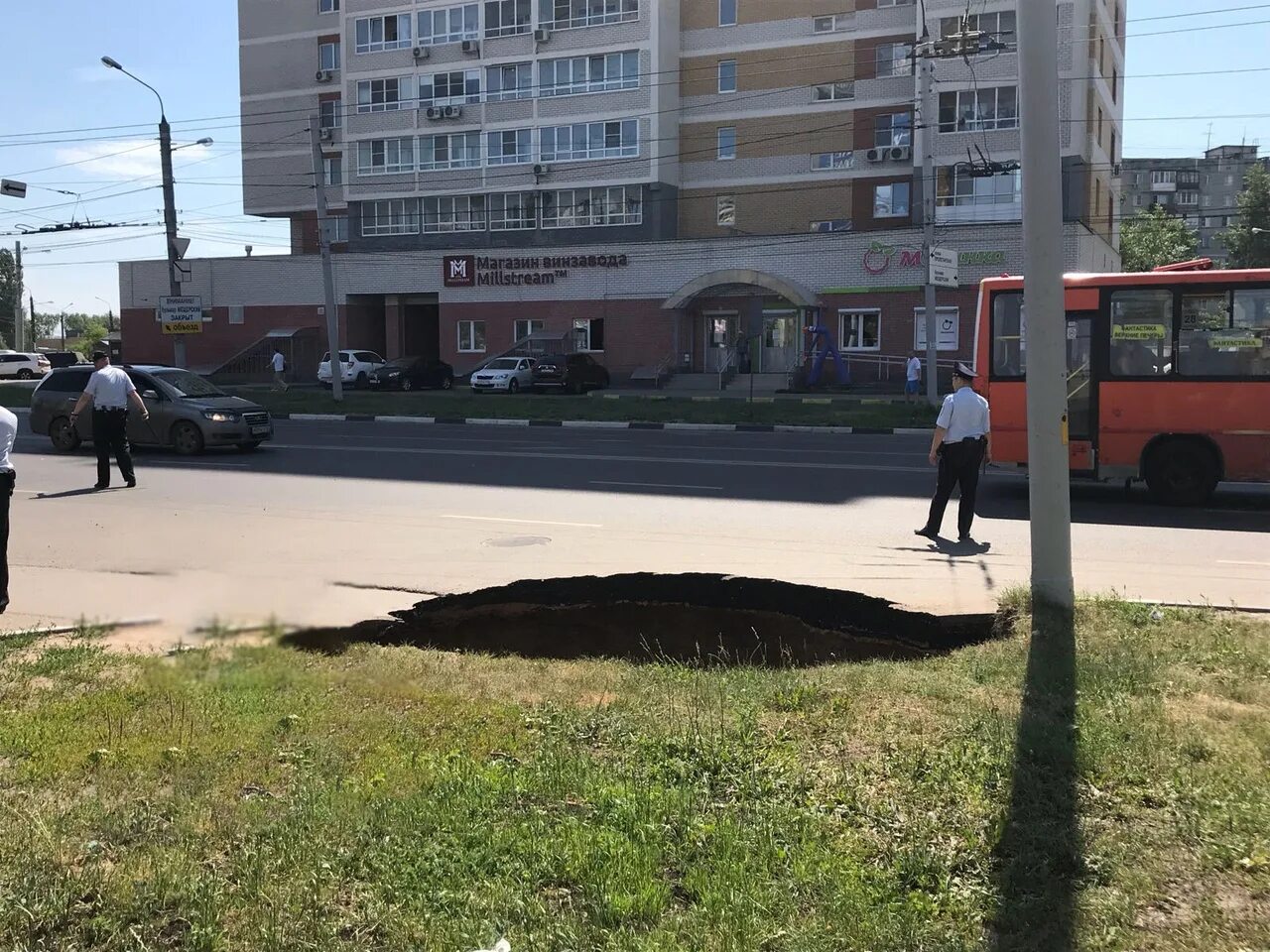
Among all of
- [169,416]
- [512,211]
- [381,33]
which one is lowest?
[169,416]

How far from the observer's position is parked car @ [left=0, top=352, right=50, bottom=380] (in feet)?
195

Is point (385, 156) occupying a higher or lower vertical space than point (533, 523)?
higher

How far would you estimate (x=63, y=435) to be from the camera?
1953cm

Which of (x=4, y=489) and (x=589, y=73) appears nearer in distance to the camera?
(x=4, y=489)

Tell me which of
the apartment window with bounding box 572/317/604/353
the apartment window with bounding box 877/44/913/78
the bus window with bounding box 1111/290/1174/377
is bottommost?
the bus window with bounding box 1111/290/1174/377

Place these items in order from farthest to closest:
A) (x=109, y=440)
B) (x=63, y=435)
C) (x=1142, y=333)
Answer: (x=63, y=435) → (x=109, y=440) → (x=1142, y=333)

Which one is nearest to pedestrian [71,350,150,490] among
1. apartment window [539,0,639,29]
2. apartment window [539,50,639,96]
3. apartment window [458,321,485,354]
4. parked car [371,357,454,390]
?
parked car [371,357,454,390]

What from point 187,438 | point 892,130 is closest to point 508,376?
point 892,130

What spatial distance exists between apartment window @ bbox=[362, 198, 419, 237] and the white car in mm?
15766

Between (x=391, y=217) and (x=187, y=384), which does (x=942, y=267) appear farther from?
(x=391, y=217)

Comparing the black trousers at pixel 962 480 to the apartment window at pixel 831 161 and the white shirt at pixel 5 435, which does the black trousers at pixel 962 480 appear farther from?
the apartment window at pixel 831 161

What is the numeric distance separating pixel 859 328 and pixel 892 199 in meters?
6.91

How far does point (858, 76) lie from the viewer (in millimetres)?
48781

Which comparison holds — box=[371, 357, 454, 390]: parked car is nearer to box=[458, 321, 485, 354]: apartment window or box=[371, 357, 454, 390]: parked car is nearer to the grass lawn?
box=[458, 321, 485, 354]: apartment window
